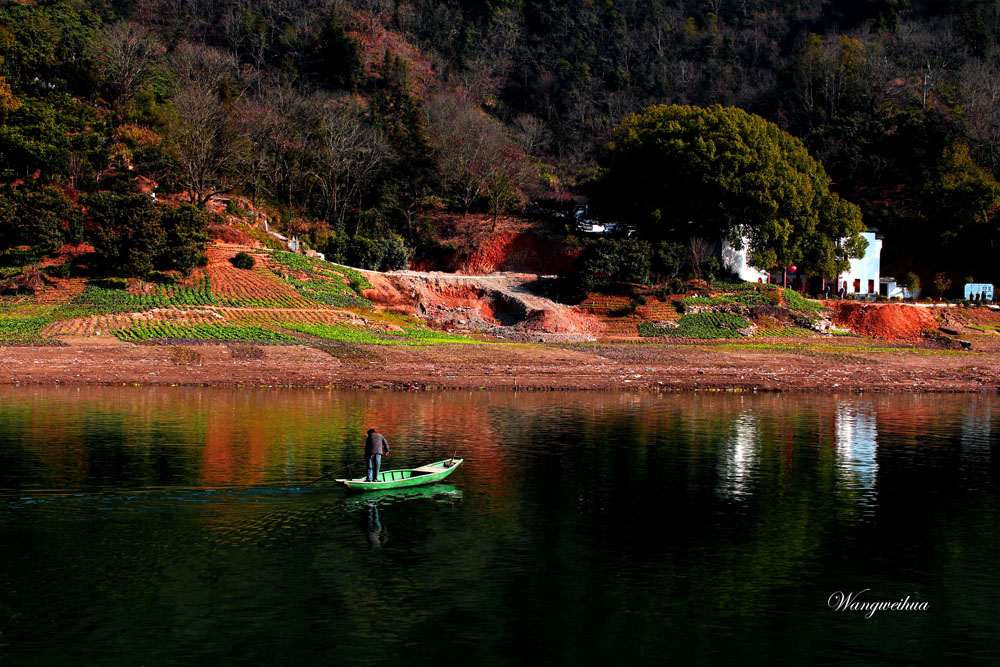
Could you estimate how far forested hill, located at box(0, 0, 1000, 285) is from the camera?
75062mm

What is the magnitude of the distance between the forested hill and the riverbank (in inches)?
628

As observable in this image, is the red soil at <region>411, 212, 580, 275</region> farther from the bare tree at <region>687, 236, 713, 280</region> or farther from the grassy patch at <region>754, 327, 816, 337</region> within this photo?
the grassy patch at <region>754, 327, 816, 337</region>

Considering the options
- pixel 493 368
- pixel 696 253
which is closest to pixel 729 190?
pixel 696 253

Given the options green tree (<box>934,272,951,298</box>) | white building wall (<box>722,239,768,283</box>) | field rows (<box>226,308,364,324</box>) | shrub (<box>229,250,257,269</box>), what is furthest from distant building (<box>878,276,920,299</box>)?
shrub (<box>229,250,257,269</box>)

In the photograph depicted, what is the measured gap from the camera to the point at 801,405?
40562 millimetres

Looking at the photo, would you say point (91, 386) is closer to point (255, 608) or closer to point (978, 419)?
point (255, 608)

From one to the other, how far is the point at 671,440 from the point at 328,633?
1864cm

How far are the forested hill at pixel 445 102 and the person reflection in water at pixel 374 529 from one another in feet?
142

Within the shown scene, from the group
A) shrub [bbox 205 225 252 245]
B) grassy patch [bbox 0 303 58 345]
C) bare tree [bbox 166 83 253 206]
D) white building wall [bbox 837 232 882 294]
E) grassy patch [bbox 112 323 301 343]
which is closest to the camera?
grassy patch [bbox 0 303 58 345]

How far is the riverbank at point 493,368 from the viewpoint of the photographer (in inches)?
1706

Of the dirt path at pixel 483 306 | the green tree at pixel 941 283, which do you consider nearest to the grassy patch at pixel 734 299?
the dirt path at pixel 483 306

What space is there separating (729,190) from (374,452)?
1976 inches

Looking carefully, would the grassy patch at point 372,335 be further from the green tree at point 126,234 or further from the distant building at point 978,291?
the distant building at point 978,291

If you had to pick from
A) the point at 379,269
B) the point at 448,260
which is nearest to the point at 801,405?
the point at 379,269
